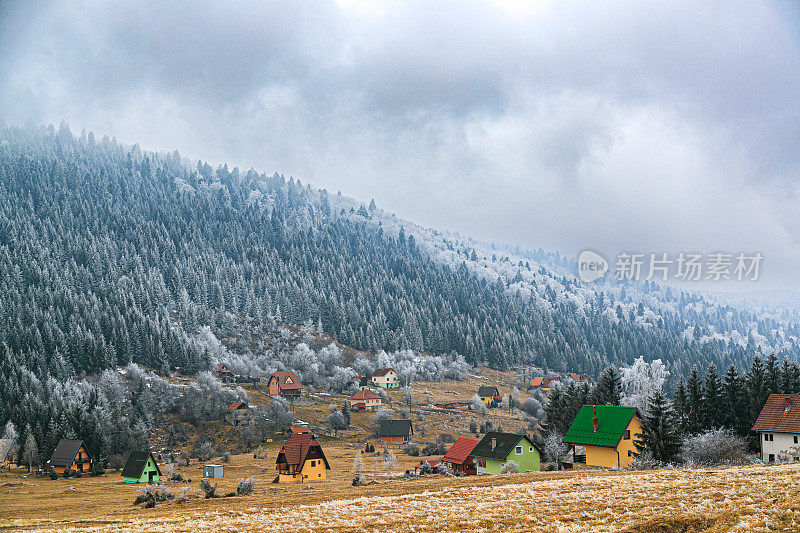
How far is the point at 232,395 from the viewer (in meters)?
127

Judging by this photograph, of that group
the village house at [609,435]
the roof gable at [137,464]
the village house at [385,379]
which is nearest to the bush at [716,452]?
the village house at [609,435]

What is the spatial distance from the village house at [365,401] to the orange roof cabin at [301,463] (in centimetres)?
6568

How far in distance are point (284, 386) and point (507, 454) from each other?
94806 mm

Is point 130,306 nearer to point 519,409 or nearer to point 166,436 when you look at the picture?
point 166,436

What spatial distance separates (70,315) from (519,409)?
12911cm

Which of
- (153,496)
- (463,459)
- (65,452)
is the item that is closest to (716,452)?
(463,459)

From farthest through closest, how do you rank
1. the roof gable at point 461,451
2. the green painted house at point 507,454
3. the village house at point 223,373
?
the village house at point 223,373, the roof gable at point 461,451, the green painted house at point 507,454

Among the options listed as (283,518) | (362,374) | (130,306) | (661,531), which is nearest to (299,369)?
(362,374)

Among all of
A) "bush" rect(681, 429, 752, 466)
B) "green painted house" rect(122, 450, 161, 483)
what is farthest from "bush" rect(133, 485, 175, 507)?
"bush" rect(681, 429, 752, 466)

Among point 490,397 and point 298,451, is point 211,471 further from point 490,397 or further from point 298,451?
point 490,397

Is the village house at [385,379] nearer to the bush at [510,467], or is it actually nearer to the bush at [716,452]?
the bush at [510,467]

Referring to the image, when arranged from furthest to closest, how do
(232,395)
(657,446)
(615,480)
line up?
(232,395) → (657,446) → (615,480)

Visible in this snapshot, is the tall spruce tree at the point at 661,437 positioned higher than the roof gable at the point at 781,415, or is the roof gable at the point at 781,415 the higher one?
the roof gable at the point at 781,415

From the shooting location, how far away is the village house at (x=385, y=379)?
172500 millimetres
